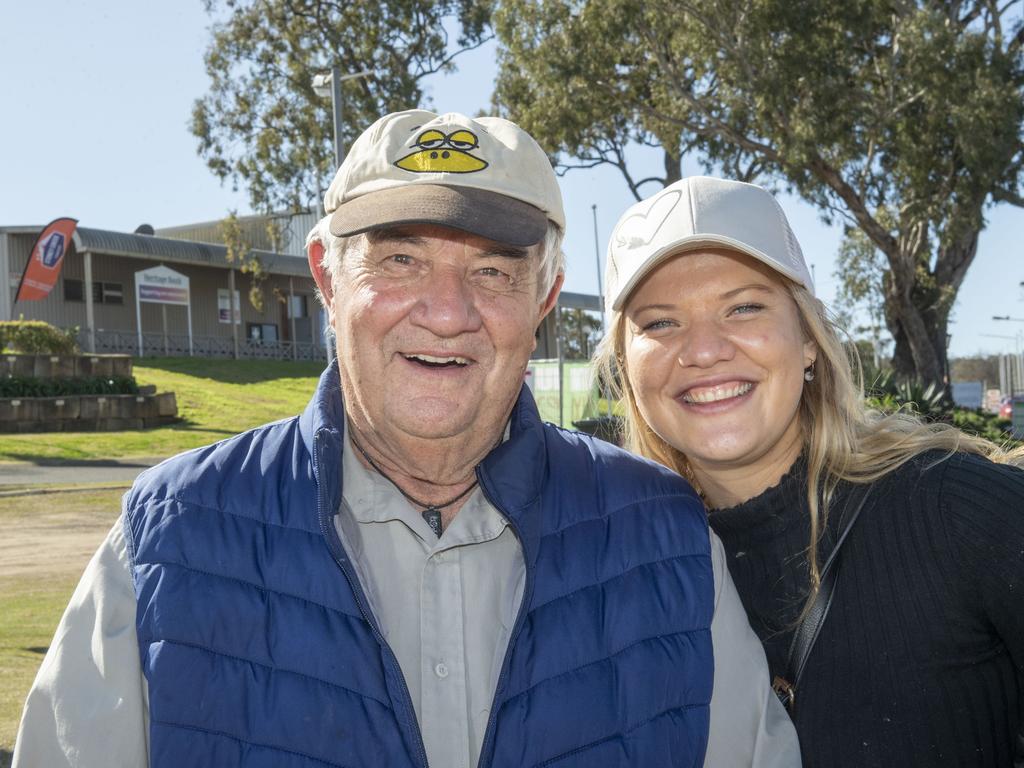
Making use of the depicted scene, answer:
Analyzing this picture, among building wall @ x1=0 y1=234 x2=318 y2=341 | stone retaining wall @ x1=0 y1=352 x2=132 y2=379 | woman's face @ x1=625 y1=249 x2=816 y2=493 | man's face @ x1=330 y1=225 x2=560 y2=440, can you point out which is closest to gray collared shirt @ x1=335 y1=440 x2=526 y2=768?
man's face @ x1=330 y1=225 x2=560 y2=440

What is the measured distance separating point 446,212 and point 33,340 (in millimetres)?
24081

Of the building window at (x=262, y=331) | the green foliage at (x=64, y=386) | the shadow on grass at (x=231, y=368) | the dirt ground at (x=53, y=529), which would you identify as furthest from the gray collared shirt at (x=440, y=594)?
the building window at (x=262, y=331)

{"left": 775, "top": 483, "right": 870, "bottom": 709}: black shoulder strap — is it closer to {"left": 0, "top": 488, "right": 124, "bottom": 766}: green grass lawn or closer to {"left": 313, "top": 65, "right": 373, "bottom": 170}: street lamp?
{"left": 0, "top": 488, "right": 124, "bottom": 766}: green grass lawn

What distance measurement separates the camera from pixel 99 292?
36938 mm

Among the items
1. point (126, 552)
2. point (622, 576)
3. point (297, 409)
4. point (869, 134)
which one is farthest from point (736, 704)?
point (297, 409)

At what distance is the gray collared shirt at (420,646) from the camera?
1.93 m

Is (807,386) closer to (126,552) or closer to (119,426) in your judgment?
(126,552)

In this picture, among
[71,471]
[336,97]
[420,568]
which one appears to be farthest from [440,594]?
[336,97]

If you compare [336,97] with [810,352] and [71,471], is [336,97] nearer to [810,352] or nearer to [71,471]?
[71,471]

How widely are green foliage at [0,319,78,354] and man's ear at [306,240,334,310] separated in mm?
23429

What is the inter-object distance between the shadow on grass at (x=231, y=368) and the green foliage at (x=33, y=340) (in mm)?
6300

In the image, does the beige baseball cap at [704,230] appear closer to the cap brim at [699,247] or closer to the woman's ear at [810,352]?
the cap brim at [699,247]

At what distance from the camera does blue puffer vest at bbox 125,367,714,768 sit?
1.99 metres

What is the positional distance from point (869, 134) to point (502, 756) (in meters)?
18.9
